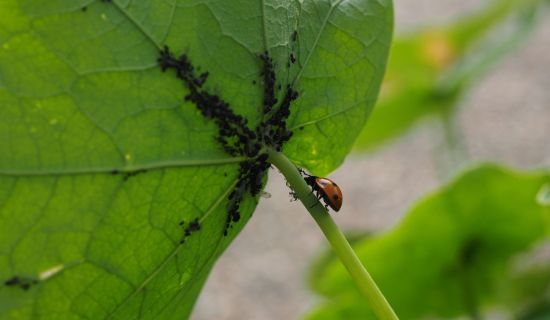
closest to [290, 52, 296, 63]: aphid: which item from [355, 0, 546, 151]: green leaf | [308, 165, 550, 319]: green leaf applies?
[308, 165, 550, 319]: green leaf

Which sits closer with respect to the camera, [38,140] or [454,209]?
[38,140]

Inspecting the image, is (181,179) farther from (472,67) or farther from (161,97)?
(472,67)

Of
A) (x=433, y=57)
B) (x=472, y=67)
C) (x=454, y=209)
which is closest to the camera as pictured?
(x=454, y=209)

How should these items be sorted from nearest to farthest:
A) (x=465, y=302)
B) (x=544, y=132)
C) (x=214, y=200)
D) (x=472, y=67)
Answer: (x=214, y=200)
(x=465, y=302)
(x=472, y=67)
(x=544, y=132)

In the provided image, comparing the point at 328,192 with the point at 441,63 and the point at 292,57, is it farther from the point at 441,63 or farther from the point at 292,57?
the point at 441,63

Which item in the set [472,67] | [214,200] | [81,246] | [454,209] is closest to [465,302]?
[454,209]

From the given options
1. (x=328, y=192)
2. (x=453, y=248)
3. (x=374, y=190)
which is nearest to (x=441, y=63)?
(x=453, y=248)
